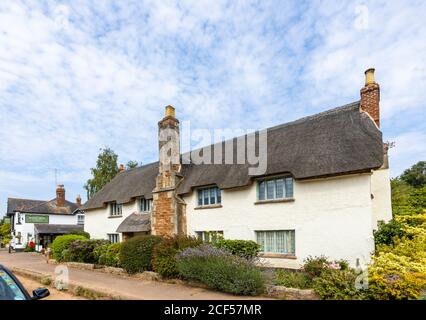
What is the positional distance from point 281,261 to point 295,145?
538 cm

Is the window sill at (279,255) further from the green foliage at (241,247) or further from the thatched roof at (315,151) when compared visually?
the thatched roof at (315,151)

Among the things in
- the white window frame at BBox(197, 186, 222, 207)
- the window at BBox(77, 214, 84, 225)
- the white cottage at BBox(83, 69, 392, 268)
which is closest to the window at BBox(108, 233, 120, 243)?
the white cottage at BBox(83, 69, 392, 268)

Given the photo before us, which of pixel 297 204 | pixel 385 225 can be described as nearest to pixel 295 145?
pixel 297 204

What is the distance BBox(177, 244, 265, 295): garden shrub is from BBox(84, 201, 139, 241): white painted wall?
38.2 feet

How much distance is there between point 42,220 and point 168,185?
28117mm

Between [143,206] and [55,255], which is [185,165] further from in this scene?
[55,255]

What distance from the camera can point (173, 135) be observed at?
1928cm

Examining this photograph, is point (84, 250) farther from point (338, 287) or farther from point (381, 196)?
point (381, 196)

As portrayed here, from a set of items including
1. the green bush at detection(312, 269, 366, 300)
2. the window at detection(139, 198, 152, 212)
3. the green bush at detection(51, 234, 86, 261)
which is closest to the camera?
the green bush at detection(312, 269, 366, 300)

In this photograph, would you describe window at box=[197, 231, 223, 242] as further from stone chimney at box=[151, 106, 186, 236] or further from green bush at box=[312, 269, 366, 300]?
green bush at box=[312, 269, 366, 300]

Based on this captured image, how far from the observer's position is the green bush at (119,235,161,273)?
1297 cm

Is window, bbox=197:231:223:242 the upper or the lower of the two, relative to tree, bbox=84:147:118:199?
lower

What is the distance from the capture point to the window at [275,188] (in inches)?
535

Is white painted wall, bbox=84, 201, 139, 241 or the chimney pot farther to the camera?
white painted wall, bbox=84, 201, 139, 241
